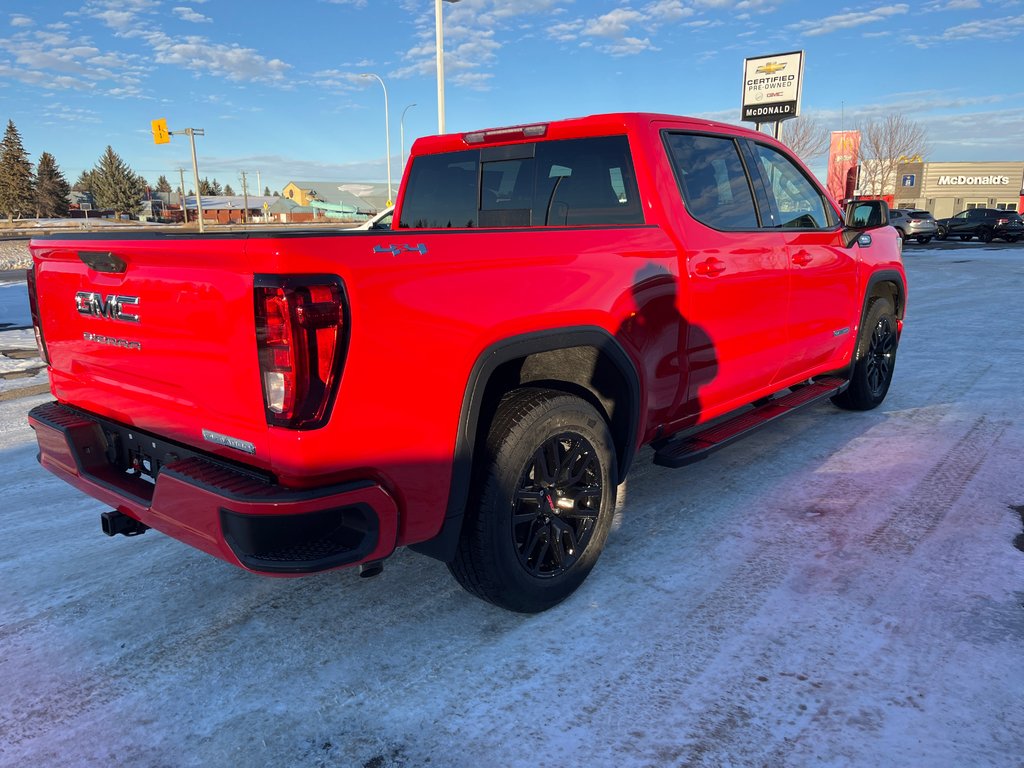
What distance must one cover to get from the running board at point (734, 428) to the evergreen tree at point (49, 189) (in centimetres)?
11219

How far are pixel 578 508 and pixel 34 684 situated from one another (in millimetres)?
2002

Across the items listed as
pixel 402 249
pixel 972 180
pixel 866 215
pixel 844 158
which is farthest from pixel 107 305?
pixel 972 180

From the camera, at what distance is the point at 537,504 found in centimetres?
277

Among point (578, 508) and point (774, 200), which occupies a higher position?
point (774, 200)

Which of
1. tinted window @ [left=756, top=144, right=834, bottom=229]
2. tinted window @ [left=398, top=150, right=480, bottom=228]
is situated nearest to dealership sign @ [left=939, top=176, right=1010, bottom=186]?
tinted window @ [left=756, top=144, right=834, bottom=229]

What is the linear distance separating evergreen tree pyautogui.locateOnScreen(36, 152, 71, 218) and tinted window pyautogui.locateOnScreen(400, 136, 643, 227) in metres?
111

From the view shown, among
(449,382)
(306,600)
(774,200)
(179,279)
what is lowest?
(306,600)

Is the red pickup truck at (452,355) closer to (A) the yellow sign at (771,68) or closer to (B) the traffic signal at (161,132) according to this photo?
(A) the yellow sign at (771,68)

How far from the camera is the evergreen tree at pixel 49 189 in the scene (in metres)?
96.2

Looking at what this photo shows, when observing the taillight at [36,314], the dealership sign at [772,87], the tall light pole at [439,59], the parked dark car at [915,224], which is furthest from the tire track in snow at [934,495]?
the parked dark car at [915,224]

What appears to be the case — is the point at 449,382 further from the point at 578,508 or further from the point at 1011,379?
the point at 1011,379

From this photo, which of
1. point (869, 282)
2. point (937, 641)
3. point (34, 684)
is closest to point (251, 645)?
point (34, 684)

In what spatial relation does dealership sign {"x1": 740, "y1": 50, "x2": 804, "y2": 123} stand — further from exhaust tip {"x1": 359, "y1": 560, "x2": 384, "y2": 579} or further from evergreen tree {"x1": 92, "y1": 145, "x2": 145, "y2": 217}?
evergreen tree {"x1": 92, "y1": 145, "x2": 145, "y2": 217}

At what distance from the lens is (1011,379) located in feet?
21.7
